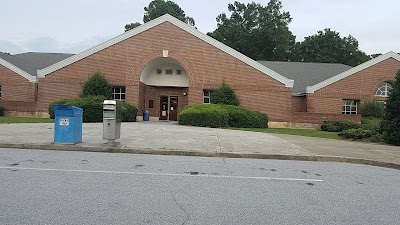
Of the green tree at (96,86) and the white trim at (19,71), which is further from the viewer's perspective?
the white trim at (19,71)

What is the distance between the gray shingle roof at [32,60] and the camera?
34850 mm

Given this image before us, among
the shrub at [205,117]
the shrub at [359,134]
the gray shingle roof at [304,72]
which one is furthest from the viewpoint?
the gray shingle roof at [304,72]

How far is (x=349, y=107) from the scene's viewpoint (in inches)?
1293

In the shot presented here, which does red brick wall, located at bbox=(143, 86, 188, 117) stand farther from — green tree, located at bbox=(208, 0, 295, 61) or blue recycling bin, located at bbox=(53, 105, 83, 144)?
green tree, located at bbox=(208, 0, 295, 61)

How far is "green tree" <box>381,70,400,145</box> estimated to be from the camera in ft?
54.7

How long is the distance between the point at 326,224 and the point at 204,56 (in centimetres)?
2647

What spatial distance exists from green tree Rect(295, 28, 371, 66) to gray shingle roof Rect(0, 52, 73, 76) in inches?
1868

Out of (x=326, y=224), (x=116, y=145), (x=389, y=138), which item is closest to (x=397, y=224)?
(x=326, y=224)

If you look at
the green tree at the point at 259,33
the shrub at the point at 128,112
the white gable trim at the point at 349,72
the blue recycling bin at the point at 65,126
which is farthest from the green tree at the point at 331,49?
the blue recycling bin at the point at 65,126

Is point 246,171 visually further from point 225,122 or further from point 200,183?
point 225,122

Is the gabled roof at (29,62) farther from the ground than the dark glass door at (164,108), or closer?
farther from the ground

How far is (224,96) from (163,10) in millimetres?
63271

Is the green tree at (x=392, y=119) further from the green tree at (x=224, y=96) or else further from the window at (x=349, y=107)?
the window at (x=349, y=107)

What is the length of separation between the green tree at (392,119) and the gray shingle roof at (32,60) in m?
30.8
